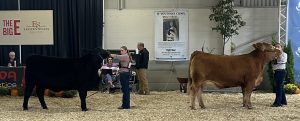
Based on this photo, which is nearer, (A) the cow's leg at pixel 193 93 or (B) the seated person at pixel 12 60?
(A) the cow's leg at pixel 193 93

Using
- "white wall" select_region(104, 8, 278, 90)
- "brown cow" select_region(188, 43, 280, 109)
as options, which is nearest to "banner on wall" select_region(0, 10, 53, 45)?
"white wall" select_region(104, 8, 278, 90)

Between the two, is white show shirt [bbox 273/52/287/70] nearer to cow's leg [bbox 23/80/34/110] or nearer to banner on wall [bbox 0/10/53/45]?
cow's leg [bbox 23/80/34/110]

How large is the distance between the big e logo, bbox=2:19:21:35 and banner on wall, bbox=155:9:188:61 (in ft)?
15.6

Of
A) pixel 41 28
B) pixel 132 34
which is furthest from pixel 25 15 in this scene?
pixel 132 34

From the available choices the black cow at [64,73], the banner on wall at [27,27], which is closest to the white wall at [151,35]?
the banner on wall at [27,27]

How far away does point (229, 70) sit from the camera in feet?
38.9

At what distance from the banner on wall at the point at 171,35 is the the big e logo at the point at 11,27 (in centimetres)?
474

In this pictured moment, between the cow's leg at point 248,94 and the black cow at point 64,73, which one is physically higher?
the black cow at point 64,73

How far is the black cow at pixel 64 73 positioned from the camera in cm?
1153

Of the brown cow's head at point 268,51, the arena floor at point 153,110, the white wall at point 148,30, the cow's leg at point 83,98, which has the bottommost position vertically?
the arena floor at point 153,110

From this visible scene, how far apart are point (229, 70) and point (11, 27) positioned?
8321mm

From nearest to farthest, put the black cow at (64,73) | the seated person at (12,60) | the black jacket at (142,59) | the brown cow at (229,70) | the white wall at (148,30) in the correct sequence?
the black cow at (64,73) → the brown cow at (229,70) → the black jacket at (142,59) → the seated person at (12,60) → the white wall at (148,30)

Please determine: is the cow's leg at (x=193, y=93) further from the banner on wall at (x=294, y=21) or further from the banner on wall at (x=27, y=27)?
the banner on wall at (x=27, y=27)

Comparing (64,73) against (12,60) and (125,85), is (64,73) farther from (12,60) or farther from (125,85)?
(12,60)
